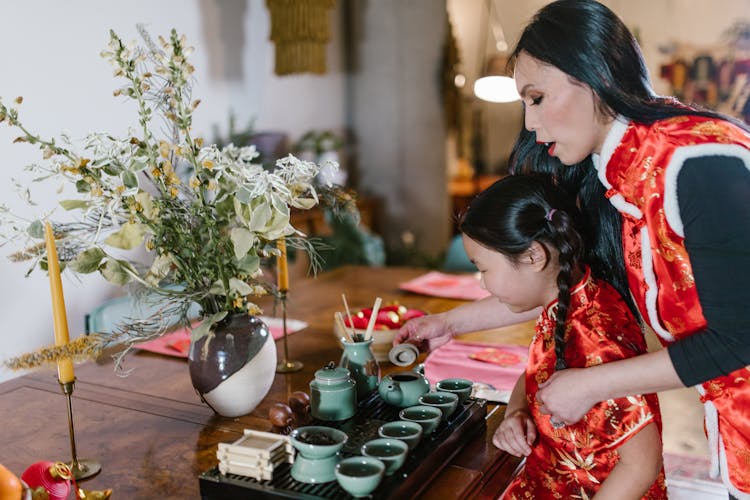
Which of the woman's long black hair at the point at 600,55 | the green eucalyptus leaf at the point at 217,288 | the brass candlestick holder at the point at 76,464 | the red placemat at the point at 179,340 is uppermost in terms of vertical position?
the woman's long black hair at the point at 600,55

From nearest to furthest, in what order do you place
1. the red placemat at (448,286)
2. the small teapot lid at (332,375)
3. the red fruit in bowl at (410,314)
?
1. the small teapot lid at (332,375)
2. the red fruit in bowl at (410,314)
3. the red placemat at (448,286)

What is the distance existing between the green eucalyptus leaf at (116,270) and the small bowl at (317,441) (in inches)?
18.4

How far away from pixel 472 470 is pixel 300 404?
37cm

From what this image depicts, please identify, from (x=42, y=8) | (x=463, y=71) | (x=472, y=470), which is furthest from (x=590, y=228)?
(x=463, y=71)

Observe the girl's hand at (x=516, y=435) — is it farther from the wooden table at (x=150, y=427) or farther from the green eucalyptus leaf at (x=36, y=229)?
the green eucalyptus leaf at (x=36, y=229)

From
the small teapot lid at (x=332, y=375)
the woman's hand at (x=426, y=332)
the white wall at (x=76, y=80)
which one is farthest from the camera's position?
the white wall at (x=76, y=80)

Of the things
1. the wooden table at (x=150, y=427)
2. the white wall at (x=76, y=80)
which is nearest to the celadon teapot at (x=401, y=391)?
the wooden table at (x=150, y=427)

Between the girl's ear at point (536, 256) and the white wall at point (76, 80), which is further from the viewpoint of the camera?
Result: the white wall at point (76, 80)

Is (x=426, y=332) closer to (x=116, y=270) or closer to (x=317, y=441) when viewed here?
(x=317, y=441)

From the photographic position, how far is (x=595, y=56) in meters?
1.09

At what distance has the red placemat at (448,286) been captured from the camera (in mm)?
2421

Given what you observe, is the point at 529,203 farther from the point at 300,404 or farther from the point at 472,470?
the point at 300,404

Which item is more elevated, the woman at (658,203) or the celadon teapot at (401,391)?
the woman at (658,203)

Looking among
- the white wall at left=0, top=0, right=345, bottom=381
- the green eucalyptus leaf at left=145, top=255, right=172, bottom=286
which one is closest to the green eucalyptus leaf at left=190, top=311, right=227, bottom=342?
the green eucalyptus leaf at left=145, top=255, right=172, bottom=286
